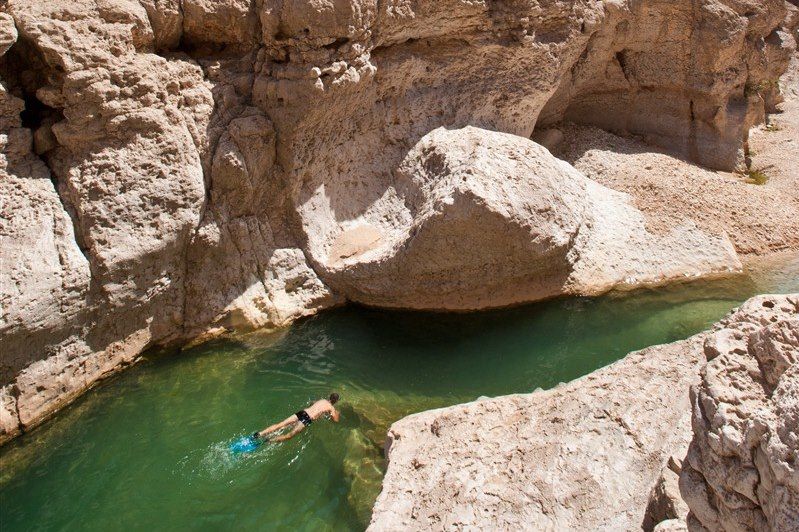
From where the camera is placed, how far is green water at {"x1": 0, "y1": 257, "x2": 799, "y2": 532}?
5.60m

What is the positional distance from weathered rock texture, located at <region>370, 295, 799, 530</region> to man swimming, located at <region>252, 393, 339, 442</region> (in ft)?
4.89

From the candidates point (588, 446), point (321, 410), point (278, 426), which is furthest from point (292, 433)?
point (588, 446)

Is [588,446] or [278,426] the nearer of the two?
[588,446]

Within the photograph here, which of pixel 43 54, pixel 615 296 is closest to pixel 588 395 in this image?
pixel 615 296

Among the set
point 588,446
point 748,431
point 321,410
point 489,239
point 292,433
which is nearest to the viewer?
point 748,431

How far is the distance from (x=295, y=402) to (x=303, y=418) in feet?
1.43

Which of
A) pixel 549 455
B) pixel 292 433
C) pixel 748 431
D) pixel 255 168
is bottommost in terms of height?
pixel 292 433

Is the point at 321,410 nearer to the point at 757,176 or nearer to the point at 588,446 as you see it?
the point at 588,446

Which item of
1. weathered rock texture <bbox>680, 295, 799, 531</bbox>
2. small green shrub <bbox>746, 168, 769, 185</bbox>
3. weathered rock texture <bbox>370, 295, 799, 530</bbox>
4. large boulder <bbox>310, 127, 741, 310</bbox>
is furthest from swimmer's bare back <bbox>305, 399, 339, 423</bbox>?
small green shrub <bbox>746, 168, 769, 185</bbox>

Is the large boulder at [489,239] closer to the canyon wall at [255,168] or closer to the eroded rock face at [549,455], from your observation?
the canyon wall at [255,168]

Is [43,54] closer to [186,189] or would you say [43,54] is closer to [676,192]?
[186,189]

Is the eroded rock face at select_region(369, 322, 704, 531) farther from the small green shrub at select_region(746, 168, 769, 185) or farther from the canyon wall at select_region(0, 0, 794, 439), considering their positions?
the small green shrub at select_region(746, 168, 769, 185)

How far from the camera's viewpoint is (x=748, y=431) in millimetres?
2537

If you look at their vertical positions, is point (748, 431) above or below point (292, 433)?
above
